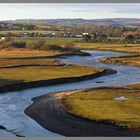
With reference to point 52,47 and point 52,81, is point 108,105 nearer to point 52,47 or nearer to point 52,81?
point 52,47

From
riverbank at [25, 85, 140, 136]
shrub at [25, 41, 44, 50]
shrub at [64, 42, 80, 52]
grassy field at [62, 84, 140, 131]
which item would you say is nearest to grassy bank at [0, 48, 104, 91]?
shrub at [64, 42, 80, 52]

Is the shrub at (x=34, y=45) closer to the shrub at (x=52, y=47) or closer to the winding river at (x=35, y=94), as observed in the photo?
the shrub at (x=52, y=47)

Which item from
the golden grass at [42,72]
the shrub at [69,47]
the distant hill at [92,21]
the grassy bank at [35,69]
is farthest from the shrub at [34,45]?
the golden grass at [42,72]

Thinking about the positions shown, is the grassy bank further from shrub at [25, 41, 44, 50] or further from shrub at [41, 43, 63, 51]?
shrub at [25, 41, 44, 50]

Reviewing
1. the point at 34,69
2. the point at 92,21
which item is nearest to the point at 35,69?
the point at 34,69

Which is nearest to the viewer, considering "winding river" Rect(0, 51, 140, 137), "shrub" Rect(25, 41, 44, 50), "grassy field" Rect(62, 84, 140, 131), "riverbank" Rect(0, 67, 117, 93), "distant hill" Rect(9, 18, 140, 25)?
Answer: "winding river" Rect(0, 51, 140, 137)

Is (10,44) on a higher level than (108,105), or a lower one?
higher

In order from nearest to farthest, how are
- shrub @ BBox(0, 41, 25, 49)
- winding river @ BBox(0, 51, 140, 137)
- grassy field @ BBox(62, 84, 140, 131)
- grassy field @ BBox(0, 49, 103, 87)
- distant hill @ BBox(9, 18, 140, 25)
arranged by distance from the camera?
1. winding river @ BBox(0, 51, 140, 137)
2. grassy field @ BBox(62, 84, 140, 131)
3. distant hill @ BBox(9, 18, 140, 25)
4. shrub @ BBox(0, 41, 25, 49)
5. grassy field @ BBox(0, 49, 103, 87)
